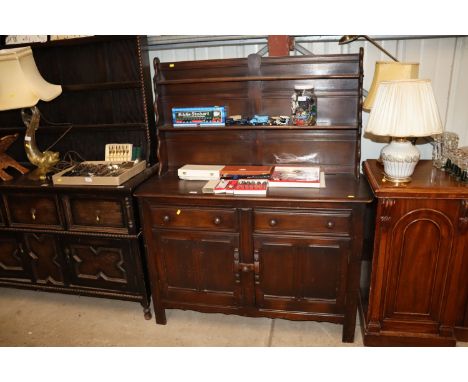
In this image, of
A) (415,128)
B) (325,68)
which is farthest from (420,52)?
(415,128)

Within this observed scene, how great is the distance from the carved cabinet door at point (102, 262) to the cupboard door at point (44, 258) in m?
0.08

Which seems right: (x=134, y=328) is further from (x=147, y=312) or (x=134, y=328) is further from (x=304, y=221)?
(x=304, y=221)

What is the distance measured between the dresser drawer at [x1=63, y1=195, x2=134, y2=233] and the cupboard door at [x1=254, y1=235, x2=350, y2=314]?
2.71ft

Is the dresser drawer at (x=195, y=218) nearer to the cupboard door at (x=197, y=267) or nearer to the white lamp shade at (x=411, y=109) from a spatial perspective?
the cupboard door at (x=197, y=267)

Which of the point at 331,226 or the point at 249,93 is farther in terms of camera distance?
the point at 249,93

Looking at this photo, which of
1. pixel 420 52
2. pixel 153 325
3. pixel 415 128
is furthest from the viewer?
pixel 153 325

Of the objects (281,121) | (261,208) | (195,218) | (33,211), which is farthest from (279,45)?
(33,211)

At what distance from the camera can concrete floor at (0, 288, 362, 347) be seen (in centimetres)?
209

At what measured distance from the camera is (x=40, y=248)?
236 centimetres

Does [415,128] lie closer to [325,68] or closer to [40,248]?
[325,68]

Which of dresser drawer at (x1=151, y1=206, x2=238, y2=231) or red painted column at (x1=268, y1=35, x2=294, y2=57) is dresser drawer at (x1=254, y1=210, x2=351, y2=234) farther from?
red painted column at (x1=268, y1=35, x2=294, y2=57)

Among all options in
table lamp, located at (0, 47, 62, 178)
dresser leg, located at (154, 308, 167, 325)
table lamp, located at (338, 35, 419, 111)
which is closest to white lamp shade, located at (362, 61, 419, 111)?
table lamp, located at (338, 35, 419, 111)

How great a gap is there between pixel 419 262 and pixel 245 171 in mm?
1062

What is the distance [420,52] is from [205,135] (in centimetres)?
142
